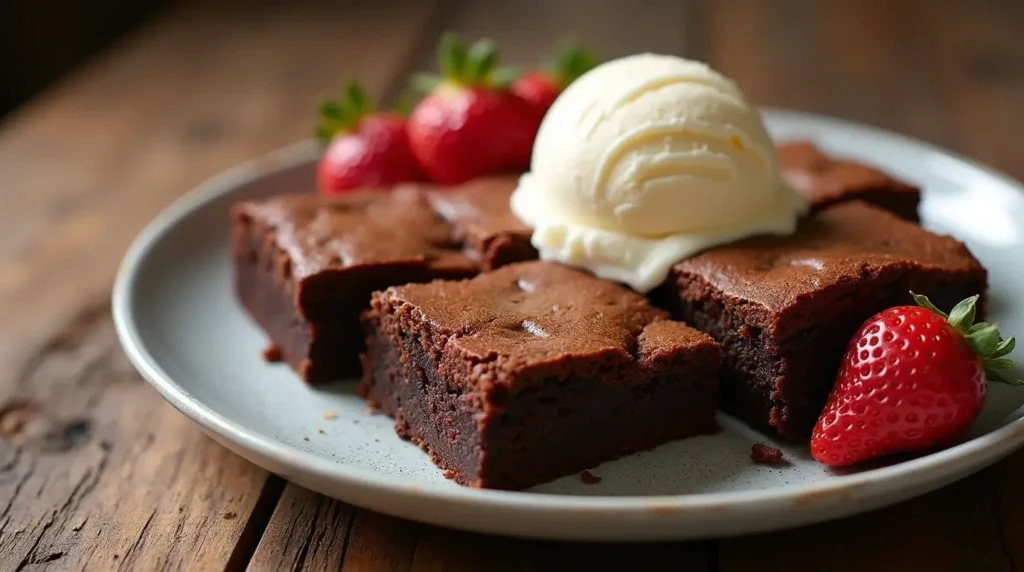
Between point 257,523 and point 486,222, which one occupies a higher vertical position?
point 486,222

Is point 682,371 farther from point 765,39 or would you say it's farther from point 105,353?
point 765,39

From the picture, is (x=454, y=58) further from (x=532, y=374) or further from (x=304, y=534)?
(x=304, y=534)

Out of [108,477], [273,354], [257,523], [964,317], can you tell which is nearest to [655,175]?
[964,317]

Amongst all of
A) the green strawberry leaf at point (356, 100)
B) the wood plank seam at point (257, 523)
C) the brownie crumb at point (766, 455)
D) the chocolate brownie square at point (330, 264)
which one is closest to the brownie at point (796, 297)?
the brownie crumb at point (766, 455)

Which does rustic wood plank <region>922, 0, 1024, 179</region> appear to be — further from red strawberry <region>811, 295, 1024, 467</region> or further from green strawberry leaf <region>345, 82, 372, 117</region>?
green strawberry leaf <region>345, 82, 372, 117</region>

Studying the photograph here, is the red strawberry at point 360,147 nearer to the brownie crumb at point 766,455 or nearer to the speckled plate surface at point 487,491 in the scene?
the speckled plate surface at point 487,491

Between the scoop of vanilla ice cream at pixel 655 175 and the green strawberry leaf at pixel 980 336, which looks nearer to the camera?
the green strawberry leaf at pixel 980 336
